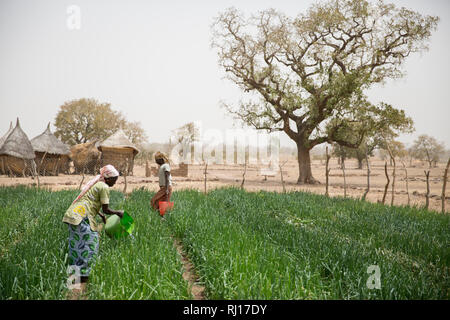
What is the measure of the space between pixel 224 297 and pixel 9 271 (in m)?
2.08

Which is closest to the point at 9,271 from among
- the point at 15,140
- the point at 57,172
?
the point at 15,140

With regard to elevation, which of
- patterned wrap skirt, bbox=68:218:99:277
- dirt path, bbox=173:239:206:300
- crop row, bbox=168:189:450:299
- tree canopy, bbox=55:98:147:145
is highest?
tree canopy, bbox=55:98:147:145

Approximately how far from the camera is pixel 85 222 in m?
3.43

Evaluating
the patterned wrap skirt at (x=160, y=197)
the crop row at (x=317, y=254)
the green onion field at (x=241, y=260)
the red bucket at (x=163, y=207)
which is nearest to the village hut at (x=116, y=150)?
the patterned wrap skirt at (x=160, y=197)

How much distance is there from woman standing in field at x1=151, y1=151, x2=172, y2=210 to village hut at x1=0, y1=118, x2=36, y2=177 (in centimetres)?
1361

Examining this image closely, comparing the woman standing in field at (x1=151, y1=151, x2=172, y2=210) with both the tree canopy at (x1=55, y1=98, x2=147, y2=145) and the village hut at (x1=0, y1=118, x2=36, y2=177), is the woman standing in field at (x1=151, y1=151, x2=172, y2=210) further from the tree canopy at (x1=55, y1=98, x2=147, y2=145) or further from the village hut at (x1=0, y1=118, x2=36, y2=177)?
the tree canopy at (x1=55, y1=98, x2=147, y2=145)

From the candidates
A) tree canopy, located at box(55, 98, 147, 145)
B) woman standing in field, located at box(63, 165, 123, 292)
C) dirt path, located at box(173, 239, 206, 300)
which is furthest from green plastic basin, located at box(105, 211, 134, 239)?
tree canopy, located at box(55, 98, 147, 145)

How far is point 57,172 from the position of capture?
766 inches

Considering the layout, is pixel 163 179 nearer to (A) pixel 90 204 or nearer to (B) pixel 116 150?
(A) pixel 90 204

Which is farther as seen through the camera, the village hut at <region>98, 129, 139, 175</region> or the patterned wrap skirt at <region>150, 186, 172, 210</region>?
the village hut at <region>98, 129, 139, 175</region>

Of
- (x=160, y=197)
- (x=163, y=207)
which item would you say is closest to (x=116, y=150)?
(x=160, y=197)

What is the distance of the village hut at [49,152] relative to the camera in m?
18.8

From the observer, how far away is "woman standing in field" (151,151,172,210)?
253 inches
